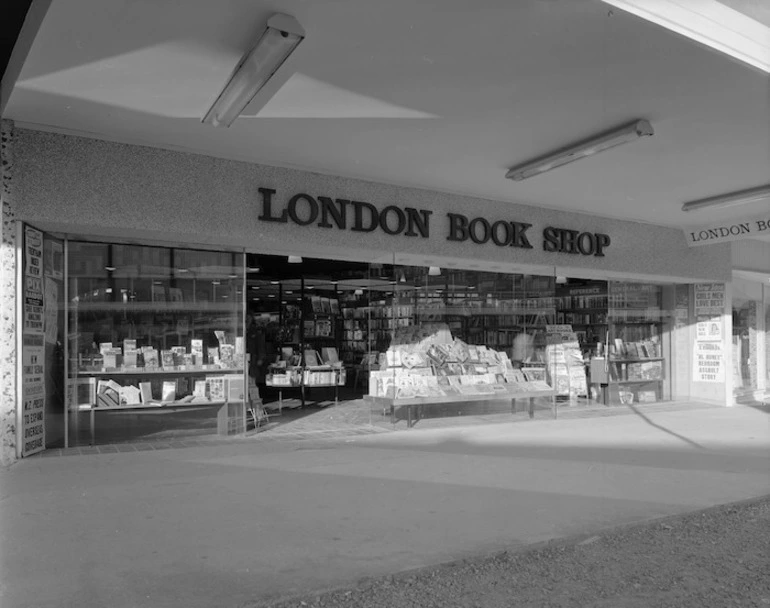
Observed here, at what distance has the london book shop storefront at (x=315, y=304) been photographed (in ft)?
25.4

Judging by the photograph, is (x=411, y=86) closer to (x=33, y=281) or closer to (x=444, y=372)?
(x=33, y=281)

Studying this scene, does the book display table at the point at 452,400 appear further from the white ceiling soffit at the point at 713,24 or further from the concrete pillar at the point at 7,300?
the white ceiling soffit at the point at 713,24

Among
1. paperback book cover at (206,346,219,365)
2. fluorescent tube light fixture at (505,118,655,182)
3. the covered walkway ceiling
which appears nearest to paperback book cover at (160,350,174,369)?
paperback book cover at (206,346,219,365)

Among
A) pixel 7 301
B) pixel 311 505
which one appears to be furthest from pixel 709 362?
pixel 7 301

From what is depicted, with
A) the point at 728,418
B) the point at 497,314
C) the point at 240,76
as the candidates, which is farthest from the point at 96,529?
the point at 728,418

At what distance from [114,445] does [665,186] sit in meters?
8.19

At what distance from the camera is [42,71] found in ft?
18.8

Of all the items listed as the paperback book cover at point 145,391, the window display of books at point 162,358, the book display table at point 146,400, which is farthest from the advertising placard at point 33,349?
the paperback book cover at point 145,391

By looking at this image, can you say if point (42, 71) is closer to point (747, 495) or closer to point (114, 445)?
point (114, 445)

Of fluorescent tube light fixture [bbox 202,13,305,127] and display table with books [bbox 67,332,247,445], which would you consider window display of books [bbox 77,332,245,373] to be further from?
fluorescent tube light fixture [bbox 202,13,305,127]

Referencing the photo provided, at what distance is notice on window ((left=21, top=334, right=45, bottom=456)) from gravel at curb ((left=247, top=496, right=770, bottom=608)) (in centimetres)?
456

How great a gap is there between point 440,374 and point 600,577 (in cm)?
657

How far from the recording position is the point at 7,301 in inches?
276

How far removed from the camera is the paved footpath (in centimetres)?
428
